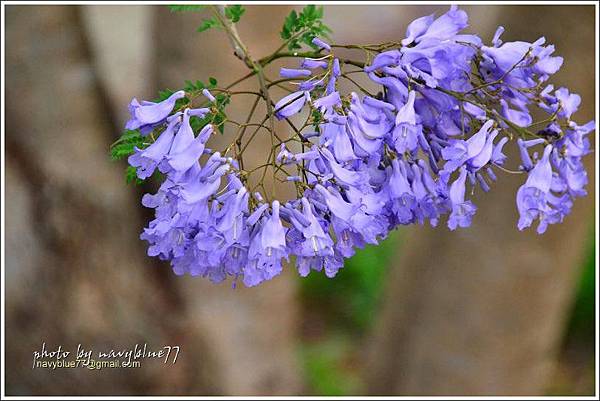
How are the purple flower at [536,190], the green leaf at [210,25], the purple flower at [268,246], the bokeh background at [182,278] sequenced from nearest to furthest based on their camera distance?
the purple flower at [268,246], the purple flower at [536,190], the green leaf at [210,25], the bokeh background at [182,278]

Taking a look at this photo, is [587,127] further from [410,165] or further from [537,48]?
[410,165]

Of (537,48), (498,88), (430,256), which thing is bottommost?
(430,256)

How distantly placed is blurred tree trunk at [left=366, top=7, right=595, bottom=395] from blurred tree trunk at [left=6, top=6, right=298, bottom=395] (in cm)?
99

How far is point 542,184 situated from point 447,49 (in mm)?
444

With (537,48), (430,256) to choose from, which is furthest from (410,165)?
(430,256)

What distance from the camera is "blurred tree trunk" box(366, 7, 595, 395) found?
4176mm

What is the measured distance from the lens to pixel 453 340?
17.4ft

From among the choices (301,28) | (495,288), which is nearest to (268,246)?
(301,28)

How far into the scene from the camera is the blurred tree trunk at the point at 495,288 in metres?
4.18

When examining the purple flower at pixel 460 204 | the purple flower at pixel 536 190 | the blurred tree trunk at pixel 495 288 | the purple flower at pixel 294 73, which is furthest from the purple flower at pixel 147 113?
the blurred tree trunk at pixel 495 288

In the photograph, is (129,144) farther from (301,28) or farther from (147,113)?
(301,28)

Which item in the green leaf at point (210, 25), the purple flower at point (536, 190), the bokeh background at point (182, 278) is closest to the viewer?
the purple flower at point (536, 190)

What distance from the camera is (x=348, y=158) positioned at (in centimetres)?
175

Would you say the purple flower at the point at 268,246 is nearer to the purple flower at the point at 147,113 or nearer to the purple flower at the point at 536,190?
the purple flower at the point at 147,113
